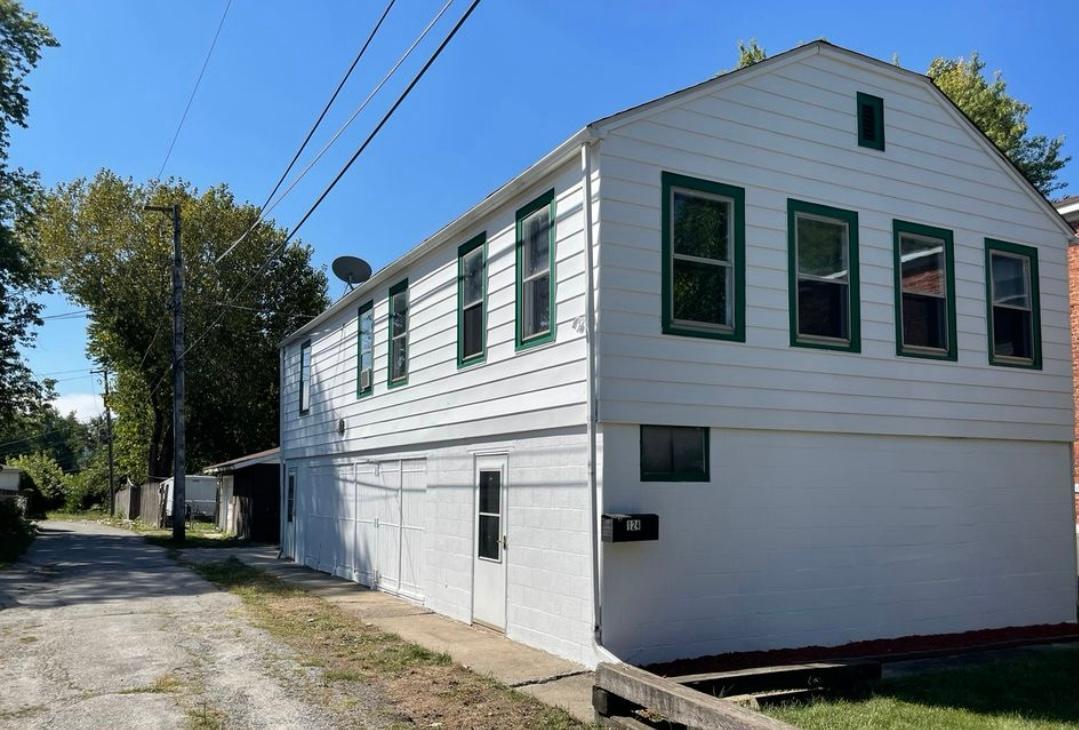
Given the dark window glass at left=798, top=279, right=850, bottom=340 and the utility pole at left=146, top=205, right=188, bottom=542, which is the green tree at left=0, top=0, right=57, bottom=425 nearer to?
the utility pole at left=146, top=205, right=188, bottom=542

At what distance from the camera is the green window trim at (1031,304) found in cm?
1098

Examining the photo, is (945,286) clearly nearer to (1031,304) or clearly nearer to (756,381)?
(1031,304)

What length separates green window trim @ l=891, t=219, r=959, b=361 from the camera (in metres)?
10.2

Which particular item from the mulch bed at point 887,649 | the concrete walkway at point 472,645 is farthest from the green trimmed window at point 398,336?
the mulch bed at point 887,649

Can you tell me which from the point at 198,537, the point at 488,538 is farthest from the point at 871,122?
the point at 198,537

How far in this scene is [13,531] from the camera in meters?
26.7

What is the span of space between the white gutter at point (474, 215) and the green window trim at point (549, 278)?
24 centimetres

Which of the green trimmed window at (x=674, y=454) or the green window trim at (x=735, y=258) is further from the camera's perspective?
the green window trim at (x=735, y=258)

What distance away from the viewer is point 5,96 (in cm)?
2425

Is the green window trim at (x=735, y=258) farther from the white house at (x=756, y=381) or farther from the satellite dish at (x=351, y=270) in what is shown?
the satellite dish at (x=351, y=270)

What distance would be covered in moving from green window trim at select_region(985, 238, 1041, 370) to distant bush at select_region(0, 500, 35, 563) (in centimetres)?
2122

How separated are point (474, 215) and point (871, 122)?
189 inches

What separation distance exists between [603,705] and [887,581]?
456 centimetres

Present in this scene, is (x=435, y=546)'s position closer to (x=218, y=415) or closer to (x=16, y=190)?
(x=16, y=190)
